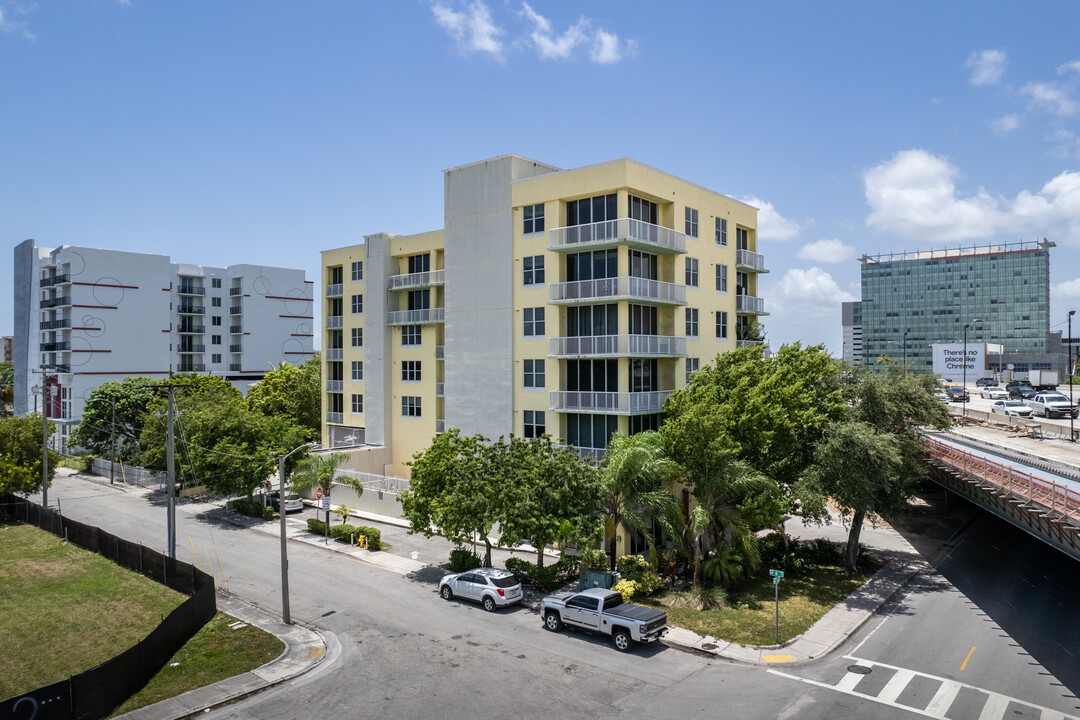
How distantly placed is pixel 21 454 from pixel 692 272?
49.6 meters

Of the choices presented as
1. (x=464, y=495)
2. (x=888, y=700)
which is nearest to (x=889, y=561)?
(x=888, y=700)

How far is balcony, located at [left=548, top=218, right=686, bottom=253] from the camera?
37.4 m

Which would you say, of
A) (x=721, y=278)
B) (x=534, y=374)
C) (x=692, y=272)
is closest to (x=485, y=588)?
(x=534, y=374)

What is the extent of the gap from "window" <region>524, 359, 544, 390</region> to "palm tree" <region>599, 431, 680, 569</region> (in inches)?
391

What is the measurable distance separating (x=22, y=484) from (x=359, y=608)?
3231cm

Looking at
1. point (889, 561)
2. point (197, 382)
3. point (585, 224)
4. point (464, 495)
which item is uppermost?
point (585, 224)

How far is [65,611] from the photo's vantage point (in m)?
28.7

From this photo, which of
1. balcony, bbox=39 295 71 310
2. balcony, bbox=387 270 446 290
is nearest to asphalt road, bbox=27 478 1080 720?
balcony, bbox=387 270 446 290

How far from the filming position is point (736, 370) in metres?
35.0

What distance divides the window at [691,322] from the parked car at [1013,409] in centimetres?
4456

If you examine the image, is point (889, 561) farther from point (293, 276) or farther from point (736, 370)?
point (293, 276)

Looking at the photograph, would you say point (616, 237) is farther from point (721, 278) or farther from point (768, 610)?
point (768, 610)

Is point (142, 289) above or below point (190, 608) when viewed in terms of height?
above

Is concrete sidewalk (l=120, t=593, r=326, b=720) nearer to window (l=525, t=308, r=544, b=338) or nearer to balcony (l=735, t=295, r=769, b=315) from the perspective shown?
window (l=525, t=308, r=544, b=338)
